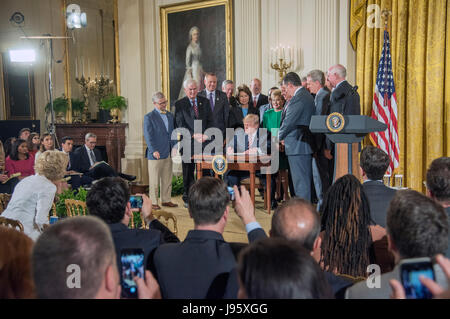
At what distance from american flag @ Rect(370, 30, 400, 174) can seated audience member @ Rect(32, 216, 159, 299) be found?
5.10 meters

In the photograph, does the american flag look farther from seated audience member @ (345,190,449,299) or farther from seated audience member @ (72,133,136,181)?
seated audience member @ (345,190,449,299)

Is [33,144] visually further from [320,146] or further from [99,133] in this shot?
[320,146]

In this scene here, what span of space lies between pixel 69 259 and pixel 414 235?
1.09m

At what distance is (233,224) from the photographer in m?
5.20

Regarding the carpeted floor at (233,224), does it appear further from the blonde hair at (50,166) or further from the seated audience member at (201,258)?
the seated audience member at (201,258)

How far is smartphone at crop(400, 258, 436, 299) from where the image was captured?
1062 millimetres

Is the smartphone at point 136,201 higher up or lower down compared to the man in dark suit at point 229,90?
lower down

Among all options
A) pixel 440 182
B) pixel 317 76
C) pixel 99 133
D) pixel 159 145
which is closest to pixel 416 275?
pixel 440 182

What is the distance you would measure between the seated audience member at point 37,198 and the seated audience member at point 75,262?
81.2 inches

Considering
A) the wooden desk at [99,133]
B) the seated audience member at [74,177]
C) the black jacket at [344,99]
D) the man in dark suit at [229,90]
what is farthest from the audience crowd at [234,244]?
the wooden desk at [99,133]

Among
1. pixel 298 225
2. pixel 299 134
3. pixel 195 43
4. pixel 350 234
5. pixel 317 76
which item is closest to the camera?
pixel 298 225

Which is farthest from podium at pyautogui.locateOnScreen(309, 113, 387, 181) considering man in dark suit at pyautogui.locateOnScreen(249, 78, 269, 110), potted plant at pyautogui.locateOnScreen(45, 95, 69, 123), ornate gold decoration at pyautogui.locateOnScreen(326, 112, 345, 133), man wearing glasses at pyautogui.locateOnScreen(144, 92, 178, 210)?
potted plant at pyautogui.locateOnScreen(45, 95, 69, 123)

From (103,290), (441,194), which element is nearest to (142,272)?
(103,290)

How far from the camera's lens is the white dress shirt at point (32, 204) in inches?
123
